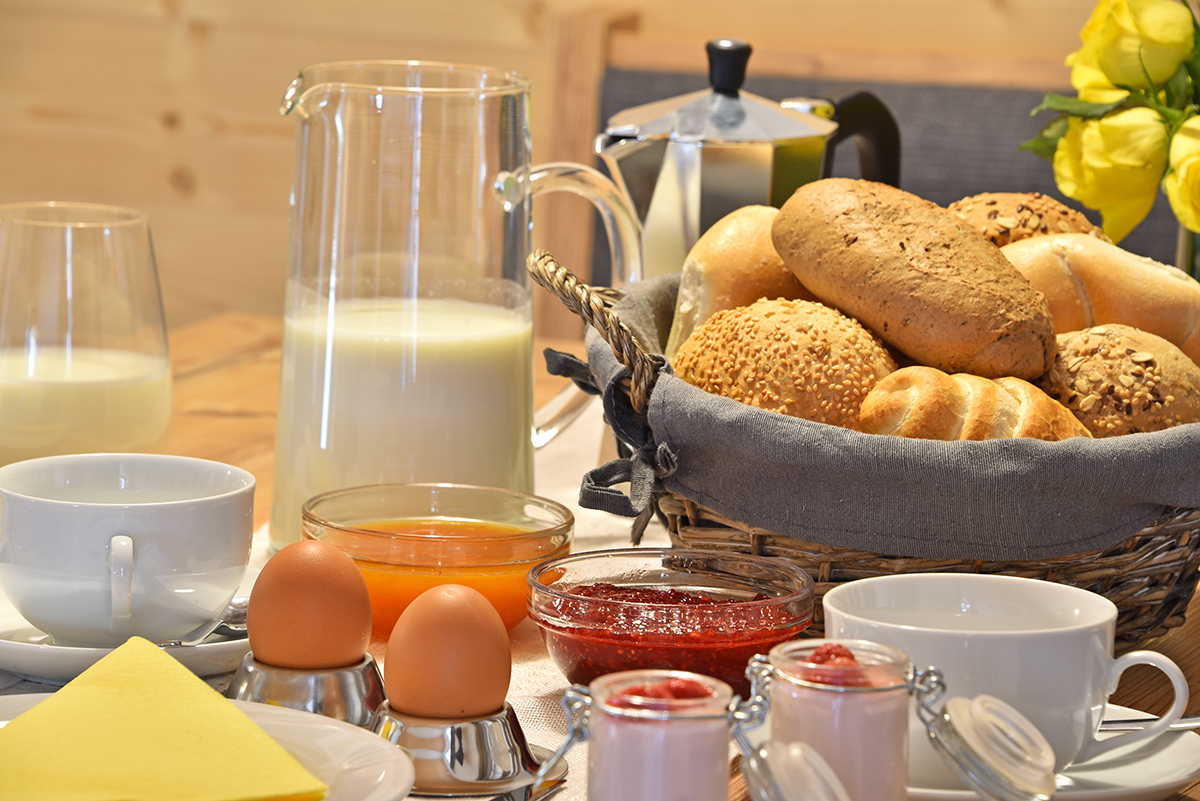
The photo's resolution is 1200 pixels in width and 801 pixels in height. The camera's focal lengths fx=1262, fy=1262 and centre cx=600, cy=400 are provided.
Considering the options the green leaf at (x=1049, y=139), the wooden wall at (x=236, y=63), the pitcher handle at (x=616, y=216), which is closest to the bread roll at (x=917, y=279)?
the pitcher handle at (x=616, y=216)

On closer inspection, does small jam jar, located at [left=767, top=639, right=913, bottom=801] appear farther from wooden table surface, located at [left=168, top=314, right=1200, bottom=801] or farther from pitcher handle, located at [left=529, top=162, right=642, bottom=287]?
pitcher handle, located at [left=529, top=162, right=642, bottom=287]

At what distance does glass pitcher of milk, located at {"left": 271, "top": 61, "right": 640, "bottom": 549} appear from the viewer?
665 mm

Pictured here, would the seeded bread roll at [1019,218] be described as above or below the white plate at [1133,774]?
above

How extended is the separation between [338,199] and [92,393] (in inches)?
7.4

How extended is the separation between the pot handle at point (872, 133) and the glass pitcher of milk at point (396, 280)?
1.35 ft

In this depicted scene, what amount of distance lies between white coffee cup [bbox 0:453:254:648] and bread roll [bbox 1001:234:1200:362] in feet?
1.37

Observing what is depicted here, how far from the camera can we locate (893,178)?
105 cm

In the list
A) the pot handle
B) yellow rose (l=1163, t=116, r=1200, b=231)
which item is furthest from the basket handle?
the pot handle

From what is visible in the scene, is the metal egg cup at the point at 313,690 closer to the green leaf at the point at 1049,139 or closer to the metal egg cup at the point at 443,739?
the metal egg cup at the point at 443,739

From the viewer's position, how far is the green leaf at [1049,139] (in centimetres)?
83

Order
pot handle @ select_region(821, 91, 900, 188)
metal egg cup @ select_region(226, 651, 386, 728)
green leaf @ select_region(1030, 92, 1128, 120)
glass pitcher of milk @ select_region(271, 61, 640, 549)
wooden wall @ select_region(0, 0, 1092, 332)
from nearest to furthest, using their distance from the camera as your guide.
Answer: metal egg cup @ select_region(226, 651, 386, 728) → glass pitcher of milk @ select_region(271, 61, 640, 549) → green leaf @ select_region(1030, 92, 1128, 120) → pot handle @ select_region(821, 91, 900, 188) → wooden wall @ select_region(0, 0, 1092, 332)

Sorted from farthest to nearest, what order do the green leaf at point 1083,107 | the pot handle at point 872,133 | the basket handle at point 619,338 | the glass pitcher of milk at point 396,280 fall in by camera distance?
1. the pot handle at point 872,133
2. the green leaf at point 1083,107
3. the glass pitcher of milk at point 396,280
4. the basket handle at point 619,338

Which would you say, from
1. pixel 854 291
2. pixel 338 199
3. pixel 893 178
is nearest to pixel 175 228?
pixel 893 178

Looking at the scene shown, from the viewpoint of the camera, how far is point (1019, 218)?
72 cm
